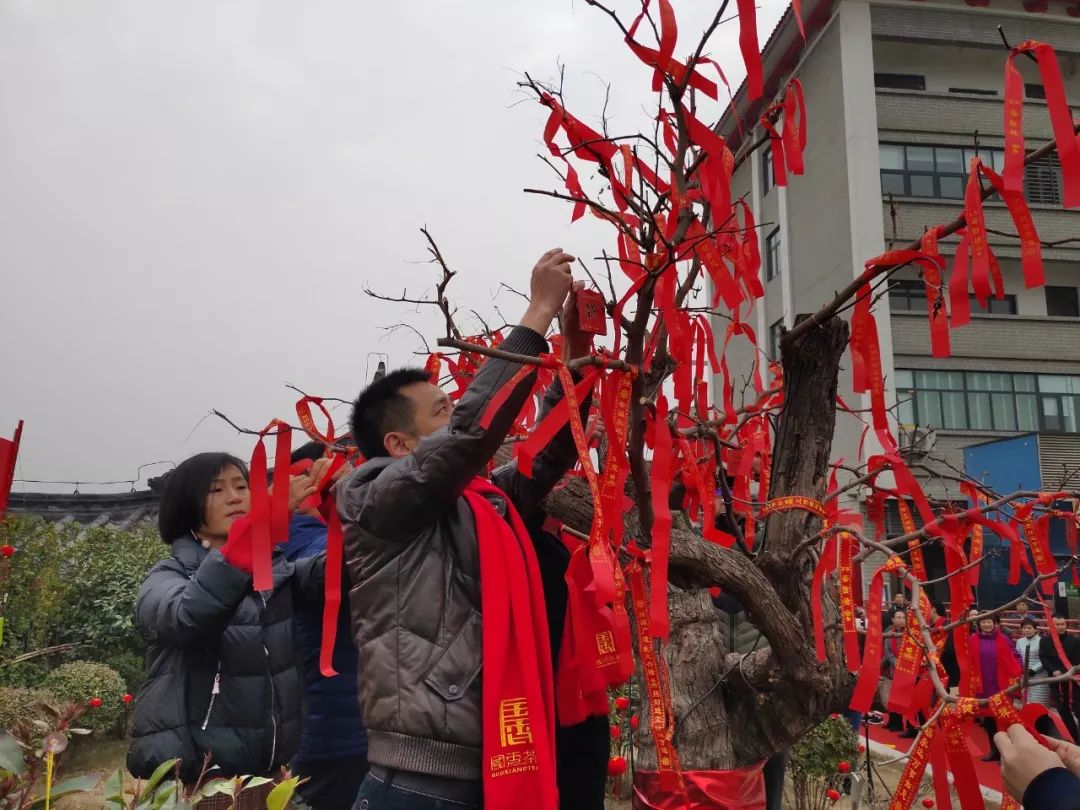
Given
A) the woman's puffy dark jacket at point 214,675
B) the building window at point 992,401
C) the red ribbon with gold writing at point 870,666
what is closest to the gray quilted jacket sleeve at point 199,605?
the woman's puffy dark jacket at point 214,675

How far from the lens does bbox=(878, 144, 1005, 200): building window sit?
1633 cm

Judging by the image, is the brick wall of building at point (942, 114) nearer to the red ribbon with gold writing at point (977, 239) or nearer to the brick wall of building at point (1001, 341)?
the brick wall of building at point (1001, 341)

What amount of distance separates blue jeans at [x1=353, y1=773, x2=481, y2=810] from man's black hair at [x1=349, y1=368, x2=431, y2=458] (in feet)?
2.65

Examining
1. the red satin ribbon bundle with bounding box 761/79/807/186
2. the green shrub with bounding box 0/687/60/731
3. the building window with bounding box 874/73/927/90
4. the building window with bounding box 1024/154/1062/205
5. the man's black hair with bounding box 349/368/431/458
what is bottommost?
the green shrub with bounding box 0/687/60/731

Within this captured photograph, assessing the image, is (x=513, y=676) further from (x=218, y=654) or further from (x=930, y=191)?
(x=930, y=191)

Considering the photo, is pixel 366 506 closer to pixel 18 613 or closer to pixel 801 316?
pixel 801 316

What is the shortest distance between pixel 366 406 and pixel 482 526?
54cm

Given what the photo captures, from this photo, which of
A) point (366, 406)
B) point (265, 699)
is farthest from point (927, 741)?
point (265, 699)

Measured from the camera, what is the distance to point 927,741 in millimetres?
1555

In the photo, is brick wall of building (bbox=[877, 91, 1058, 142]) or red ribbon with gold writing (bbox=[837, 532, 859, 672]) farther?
brick wall of building (bbox=[877, 91, 1058, 142])

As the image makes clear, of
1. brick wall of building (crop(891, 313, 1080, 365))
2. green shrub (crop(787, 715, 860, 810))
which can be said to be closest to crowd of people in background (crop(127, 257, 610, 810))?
green shrub (crop(787, 715, 860, 810))

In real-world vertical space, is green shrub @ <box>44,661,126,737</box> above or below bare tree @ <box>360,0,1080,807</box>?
below

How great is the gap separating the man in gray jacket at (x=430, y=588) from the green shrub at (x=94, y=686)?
6476 millimetres

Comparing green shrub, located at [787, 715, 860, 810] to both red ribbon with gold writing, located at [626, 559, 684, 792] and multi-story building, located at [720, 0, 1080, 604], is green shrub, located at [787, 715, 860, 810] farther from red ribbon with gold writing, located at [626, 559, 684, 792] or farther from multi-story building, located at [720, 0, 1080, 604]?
multi-story building, located at [720, 0, 1080, 604]
